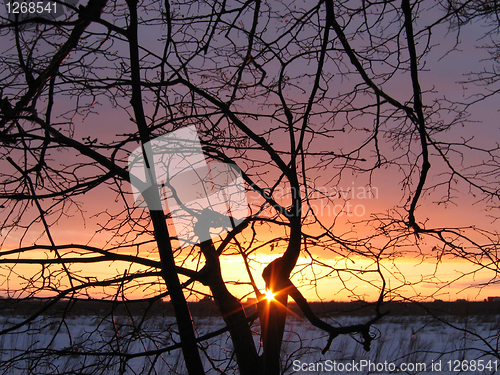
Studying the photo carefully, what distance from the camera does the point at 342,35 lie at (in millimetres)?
3053

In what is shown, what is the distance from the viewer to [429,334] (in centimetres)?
1355

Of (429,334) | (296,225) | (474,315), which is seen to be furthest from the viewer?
(474,315)

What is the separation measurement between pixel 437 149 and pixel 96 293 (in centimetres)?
302

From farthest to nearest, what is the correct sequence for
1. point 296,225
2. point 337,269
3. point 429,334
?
point 429,334 → point 337,269 → point 296,225

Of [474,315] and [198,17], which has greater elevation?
[198,17]

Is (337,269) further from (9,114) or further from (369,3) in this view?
(9,114)

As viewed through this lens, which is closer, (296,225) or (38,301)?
(296,225)

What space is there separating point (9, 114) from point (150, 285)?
1.55 m

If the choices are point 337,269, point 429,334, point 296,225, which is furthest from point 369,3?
point 429,334

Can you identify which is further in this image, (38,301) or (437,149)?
(437,149)

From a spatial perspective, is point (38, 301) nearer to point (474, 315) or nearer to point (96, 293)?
point (96, 293)

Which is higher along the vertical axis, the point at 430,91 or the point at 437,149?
the point at 430,91

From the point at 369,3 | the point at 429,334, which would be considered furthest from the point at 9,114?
the point at 429,334

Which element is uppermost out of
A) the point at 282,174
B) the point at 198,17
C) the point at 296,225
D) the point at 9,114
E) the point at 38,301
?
the point at 198,17
